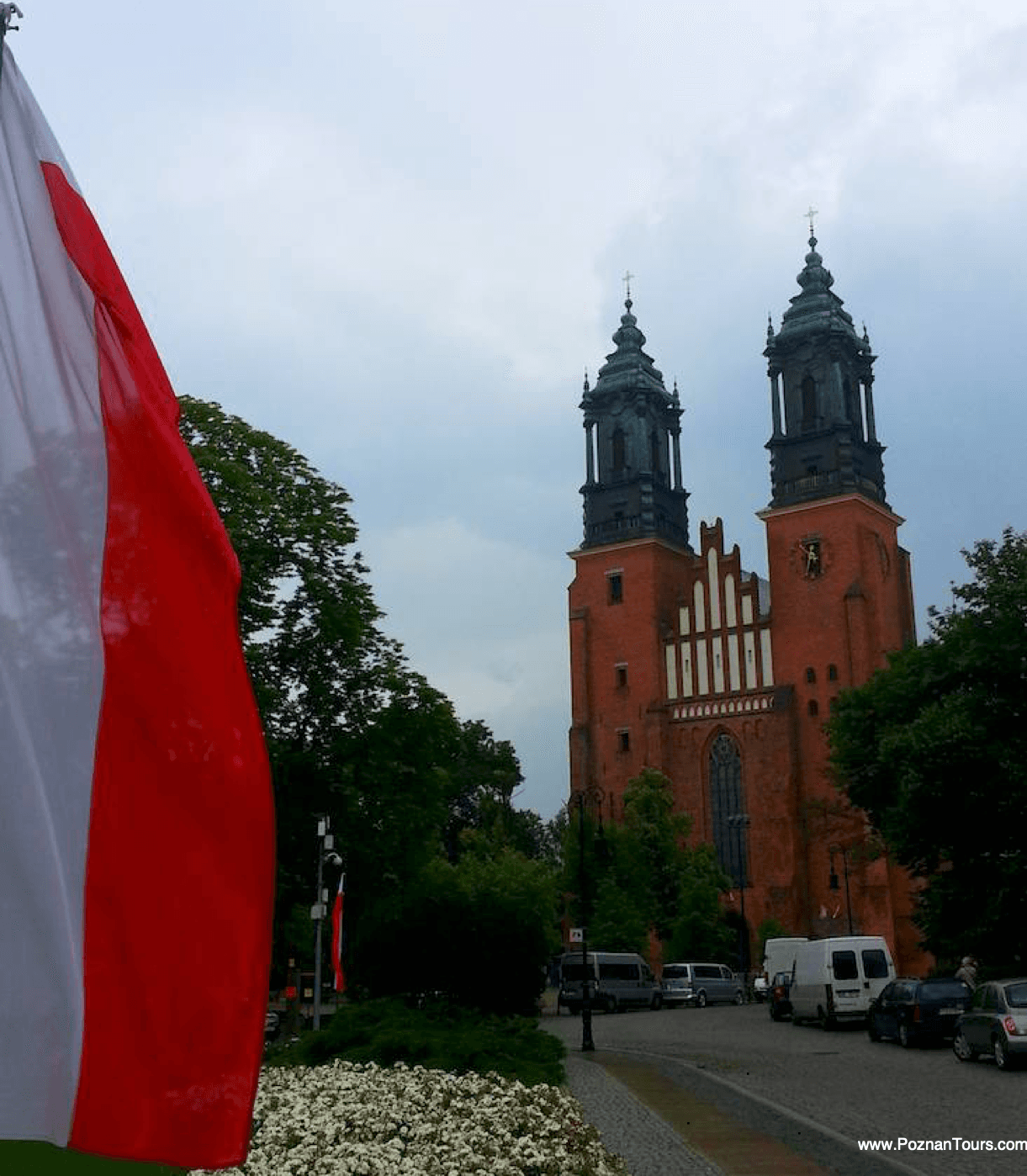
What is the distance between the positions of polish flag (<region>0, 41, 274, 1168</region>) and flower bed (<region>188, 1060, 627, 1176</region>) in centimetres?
613

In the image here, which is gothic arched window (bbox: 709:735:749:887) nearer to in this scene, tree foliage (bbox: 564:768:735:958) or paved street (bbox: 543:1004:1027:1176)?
tree foliage (bbox: 564:768:735:958)

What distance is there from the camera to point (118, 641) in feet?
10.7

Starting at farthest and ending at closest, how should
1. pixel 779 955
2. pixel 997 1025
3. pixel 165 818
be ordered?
1. pixel 779 955
2. pixel 997 1025
3. pixel 165 818

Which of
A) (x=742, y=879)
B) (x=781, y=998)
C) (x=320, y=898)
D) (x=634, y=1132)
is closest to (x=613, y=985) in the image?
(x=781, y=998)

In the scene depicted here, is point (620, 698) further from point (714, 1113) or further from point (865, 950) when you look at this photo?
point (714, 1113)

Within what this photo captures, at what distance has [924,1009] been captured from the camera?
24953 mm

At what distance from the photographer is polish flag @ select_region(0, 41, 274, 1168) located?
296 cm

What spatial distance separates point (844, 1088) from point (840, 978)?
52.8 ft

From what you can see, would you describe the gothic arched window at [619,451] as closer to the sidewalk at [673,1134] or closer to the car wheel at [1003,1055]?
the car wheel at [1003,1055]

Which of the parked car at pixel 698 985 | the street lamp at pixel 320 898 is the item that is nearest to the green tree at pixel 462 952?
the street lamp at pixel 320 898

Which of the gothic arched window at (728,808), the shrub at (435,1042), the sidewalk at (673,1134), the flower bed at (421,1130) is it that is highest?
the gothic arched window at (728,808)

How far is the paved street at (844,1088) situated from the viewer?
1268 centimetres

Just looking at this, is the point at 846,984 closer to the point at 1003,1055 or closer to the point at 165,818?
the point at 1003,1055

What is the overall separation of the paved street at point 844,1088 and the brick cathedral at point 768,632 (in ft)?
95.7
